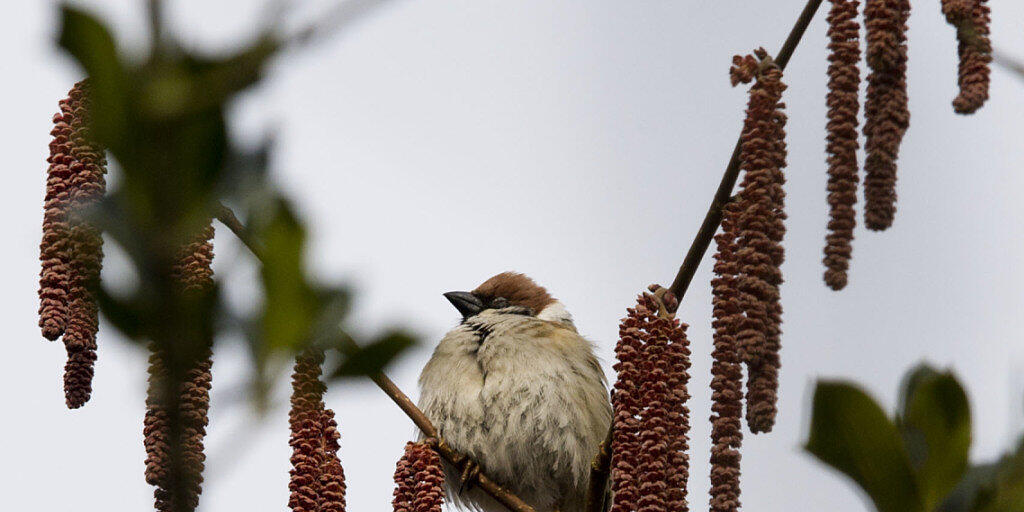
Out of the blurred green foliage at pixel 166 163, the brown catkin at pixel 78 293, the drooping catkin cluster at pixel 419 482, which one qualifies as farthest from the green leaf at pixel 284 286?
the drooping catkin cluster at pixel 419 482

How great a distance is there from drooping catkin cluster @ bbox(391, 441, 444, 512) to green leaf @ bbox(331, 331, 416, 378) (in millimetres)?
1238

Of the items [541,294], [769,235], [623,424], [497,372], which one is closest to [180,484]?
[769,235]

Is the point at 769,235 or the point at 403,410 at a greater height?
the point at 403,410

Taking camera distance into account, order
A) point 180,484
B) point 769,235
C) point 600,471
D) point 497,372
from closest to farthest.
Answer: point 180,484, point 769,235, point 600,471, point 497,372

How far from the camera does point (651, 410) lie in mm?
1819

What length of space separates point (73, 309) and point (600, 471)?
1721 mm

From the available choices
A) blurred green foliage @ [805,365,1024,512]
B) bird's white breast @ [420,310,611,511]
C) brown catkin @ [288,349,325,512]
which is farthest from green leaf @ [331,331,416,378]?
bird's white breast @ [420,310,611,511]

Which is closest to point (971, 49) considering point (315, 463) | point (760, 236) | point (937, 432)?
point (760, 236)

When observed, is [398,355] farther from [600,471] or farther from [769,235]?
[600,471]

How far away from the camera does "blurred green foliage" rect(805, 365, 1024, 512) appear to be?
0.94 meters

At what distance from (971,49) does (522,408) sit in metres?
2.82

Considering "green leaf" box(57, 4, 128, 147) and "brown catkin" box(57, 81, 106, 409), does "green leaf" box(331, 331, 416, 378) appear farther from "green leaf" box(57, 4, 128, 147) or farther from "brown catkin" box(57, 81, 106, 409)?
"brown catkin" box(57, 81, 106, 409)

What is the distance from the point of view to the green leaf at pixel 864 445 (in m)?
0.94

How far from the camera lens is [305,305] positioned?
81 centimetres
